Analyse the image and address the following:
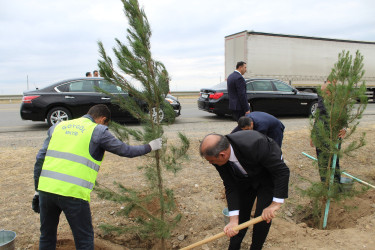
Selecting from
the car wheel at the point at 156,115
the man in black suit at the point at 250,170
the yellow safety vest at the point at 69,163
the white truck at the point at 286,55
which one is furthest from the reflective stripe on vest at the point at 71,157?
the white truck at the point at 286,55

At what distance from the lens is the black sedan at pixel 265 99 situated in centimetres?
993

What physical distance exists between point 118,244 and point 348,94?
10.9 ft

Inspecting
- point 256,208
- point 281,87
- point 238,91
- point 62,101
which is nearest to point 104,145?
point 256,208

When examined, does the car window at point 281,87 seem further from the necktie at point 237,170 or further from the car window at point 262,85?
the necktie at point 237,170

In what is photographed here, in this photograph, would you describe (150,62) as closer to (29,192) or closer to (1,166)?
(29,192)

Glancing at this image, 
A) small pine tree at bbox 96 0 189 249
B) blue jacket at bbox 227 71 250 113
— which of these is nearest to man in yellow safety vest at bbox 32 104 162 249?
small pine tree at bbox 96 0 189 249

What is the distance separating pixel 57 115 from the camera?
27.3 feet

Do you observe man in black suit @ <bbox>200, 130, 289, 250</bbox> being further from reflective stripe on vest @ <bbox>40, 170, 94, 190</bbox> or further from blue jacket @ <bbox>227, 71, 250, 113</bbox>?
blue jacket @ <bbox>227, 71, 250, 113</bbox>

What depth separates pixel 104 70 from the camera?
9.50 ft

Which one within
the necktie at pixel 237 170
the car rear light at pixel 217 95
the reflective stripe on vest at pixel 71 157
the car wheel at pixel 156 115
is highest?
the car rear light at pixel 217 95

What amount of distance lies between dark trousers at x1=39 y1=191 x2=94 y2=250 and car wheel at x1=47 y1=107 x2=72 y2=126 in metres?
6.08

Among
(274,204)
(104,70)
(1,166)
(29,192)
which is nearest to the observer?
(274,204)

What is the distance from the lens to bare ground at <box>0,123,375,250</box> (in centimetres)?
349

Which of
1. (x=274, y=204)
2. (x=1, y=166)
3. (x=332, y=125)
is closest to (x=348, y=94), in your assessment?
(x=332, y=125)
